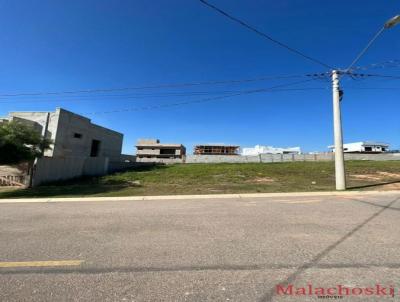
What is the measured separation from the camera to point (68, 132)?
27.5 meters

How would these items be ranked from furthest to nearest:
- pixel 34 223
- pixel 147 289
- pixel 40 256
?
pixel 34 223, pixel 40 256, pixel 147 289

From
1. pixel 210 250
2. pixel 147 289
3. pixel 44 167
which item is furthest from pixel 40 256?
pixel 44 167

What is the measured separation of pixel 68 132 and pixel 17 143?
12.6 meters

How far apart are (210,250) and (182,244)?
0.62m

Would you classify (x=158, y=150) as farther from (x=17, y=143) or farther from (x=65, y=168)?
(x=17, y=143)

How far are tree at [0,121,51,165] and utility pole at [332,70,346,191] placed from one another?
18.1 m

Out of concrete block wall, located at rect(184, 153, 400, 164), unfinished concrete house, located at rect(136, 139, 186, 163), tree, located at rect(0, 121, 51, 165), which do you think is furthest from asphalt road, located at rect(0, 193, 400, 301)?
unfinished concrete house, located at rect(136, 139, 186, 163)

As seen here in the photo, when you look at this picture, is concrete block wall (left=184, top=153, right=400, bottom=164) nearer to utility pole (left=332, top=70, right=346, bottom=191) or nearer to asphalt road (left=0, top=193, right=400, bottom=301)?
utility pole (left=332, top=70, right=346, bottom=191)

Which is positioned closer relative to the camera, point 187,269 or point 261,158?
point 187,269

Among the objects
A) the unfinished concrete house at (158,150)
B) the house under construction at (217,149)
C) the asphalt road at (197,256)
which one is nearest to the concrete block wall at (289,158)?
the asphalt road at (197,256)

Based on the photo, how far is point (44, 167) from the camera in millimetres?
19312

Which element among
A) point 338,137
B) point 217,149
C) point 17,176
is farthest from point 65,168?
point 217,149

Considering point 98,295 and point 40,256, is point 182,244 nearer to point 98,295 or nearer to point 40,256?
point 98,295

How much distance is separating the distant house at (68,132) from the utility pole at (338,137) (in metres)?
21.3
